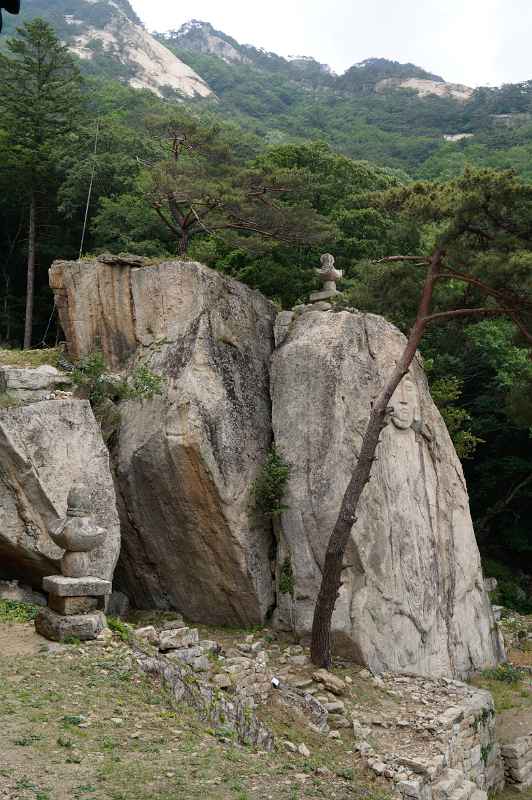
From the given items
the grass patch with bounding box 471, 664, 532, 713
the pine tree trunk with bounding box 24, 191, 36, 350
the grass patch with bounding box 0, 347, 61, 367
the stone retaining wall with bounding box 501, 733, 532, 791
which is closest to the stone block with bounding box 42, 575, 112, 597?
the grass patch with bounding box 0, 347, 61, 367

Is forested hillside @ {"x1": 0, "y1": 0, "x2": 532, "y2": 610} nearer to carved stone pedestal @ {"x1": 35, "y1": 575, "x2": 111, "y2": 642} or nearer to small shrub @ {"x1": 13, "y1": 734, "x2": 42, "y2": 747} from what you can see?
carved stone pedestal @ {"x1": 35, "y1": 575, "x2": 111, "y2": 642}

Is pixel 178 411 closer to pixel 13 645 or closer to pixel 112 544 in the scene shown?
pixel 112 544

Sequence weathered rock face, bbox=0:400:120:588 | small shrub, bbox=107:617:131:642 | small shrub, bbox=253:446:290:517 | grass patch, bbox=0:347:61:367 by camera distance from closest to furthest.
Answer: small shrub, bbox=107:617:131:642
weathered rock face, bbox=0:400:120:588
small shrub, bbox=253:446:290:517
grass patch, bbox=0:347:61:367

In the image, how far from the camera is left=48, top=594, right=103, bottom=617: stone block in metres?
10.4

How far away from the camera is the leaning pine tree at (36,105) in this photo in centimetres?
2655

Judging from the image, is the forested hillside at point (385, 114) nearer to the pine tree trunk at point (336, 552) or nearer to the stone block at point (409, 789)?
the pine tree trunk at point (336, 552)

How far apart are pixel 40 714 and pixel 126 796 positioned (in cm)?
176

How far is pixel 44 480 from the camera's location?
1394 cm

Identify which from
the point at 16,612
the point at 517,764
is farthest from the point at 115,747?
the point at 517,764

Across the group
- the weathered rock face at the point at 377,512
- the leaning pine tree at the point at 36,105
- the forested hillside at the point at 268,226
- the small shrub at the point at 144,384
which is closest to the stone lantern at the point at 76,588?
the small shrub at the point at 144,384

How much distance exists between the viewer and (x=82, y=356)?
55.3 feet

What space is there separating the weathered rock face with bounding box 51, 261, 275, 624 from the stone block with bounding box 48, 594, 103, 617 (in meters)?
4.63

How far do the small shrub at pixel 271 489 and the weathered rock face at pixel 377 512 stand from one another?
0.20 m

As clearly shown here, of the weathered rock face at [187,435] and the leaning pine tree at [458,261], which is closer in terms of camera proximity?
the leaning pine tree at [458,261]
